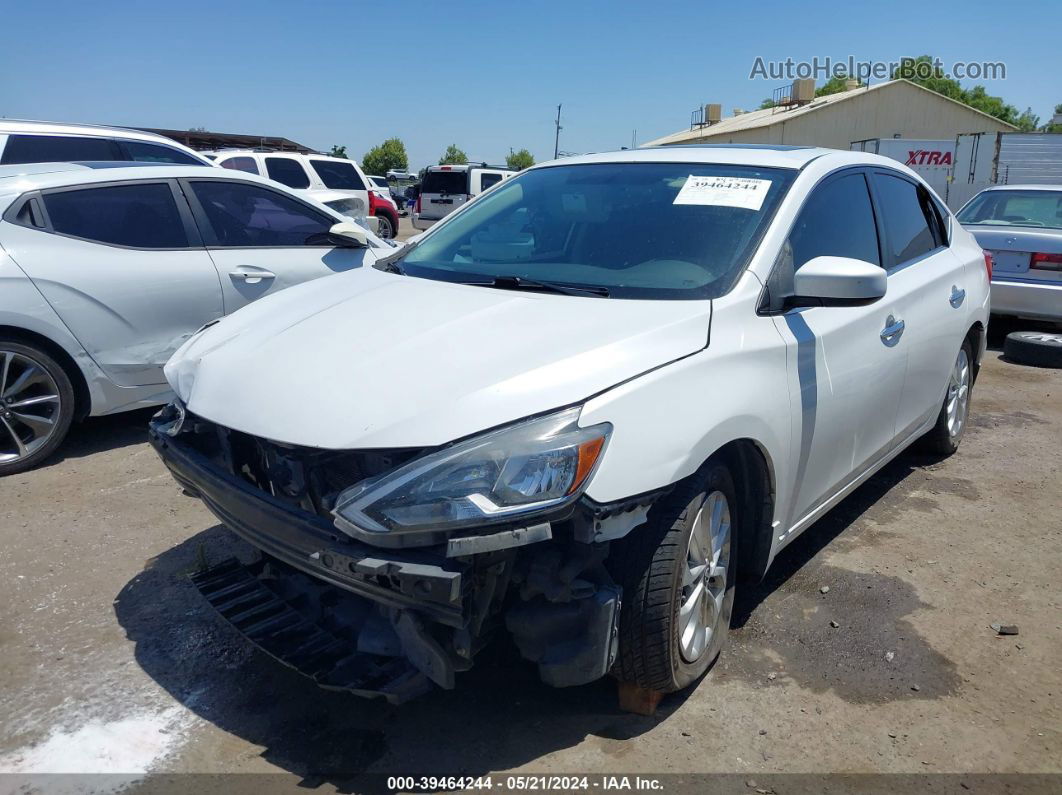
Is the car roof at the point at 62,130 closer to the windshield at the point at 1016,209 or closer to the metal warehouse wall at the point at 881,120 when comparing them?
the windshield at the point at 1016,209

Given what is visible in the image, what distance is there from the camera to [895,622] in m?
3.34

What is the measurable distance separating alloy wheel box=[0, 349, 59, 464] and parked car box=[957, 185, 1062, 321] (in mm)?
7956

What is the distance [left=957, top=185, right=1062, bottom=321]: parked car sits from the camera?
784 centimetres

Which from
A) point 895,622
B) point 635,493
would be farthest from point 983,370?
point 635,493

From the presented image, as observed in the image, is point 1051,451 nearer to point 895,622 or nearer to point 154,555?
point 895,622

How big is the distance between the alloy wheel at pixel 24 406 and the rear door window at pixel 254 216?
1318 mm

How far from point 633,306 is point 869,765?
5.14 ft

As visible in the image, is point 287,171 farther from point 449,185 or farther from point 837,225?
point 837,225

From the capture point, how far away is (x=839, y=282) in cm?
286

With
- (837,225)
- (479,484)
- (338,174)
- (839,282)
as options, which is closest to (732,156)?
(837,225)

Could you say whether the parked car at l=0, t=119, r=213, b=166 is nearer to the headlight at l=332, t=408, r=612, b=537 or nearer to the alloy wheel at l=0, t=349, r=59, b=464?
the alloy wheel at l=0, t=349, r=59, b=464

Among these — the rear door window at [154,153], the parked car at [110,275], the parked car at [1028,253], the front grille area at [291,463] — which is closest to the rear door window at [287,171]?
the rear door window at [154,153]

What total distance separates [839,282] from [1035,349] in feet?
19.4

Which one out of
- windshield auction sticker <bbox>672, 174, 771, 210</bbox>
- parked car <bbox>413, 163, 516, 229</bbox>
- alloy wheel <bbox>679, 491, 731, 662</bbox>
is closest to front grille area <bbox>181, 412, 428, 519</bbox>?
alloy wheel <bbox>679, 491, 731, 662</bbox>
